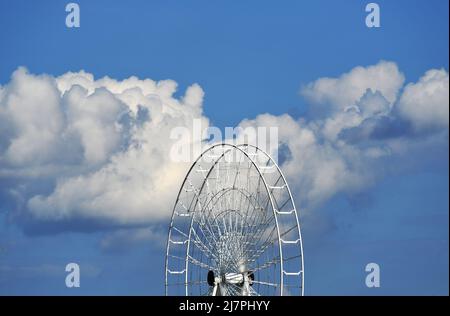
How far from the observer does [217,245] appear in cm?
10650

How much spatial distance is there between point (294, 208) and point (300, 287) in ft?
22.1

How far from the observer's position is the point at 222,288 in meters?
105
